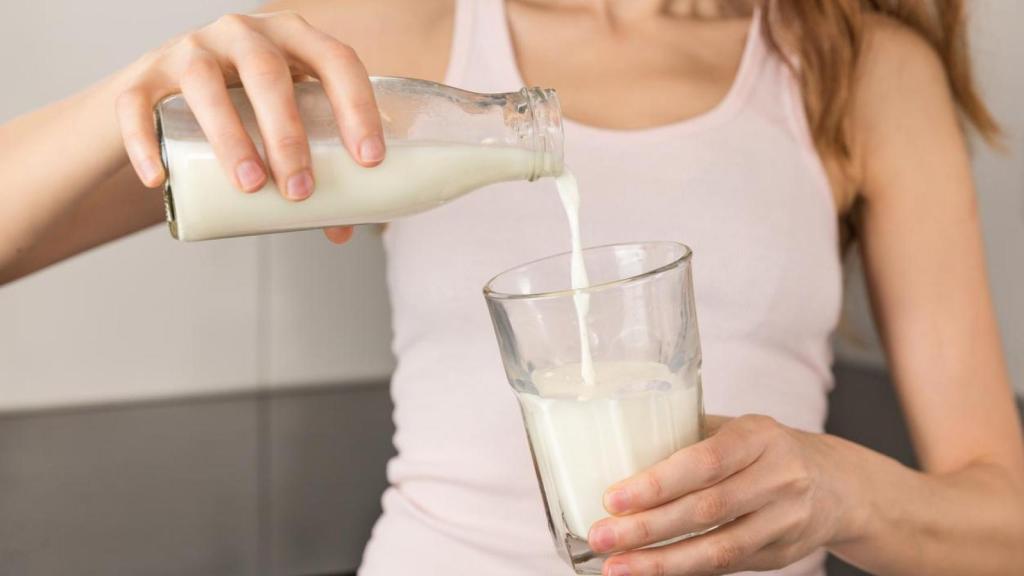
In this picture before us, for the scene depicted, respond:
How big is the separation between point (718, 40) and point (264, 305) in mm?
585

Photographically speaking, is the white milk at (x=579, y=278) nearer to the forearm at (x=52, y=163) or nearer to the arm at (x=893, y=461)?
the arm at (x=893, y=461)

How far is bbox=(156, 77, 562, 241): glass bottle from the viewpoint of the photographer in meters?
0.56

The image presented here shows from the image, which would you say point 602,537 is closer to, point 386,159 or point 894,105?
point 386,159

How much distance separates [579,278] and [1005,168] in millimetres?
754

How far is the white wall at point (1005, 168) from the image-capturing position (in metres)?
1.16

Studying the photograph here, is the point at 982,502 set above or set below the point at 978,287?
below

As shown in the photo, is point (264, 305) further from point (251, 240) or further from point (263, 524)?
point (263, 524)

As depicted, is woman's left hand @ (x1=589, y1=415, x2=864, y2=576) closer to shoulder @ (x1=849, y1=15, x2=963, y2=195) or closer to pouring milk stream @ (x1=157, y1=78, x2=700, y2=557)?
pouring milk stream @ (x1=157, y1=78, x2=700, y2=557)

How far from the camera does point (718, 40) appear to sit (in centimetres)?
106

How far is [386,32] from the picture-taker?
100 centimetres

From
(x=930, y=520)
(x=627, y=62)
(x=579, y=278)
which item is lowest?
(x=930, y=520)

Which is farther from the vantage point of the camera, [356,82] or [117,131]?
[117,131]

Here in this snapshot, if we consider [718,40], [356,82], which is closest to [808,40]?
[718,40]

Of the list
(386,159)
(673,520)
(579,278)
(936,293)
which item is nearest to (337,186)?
(386,159)
